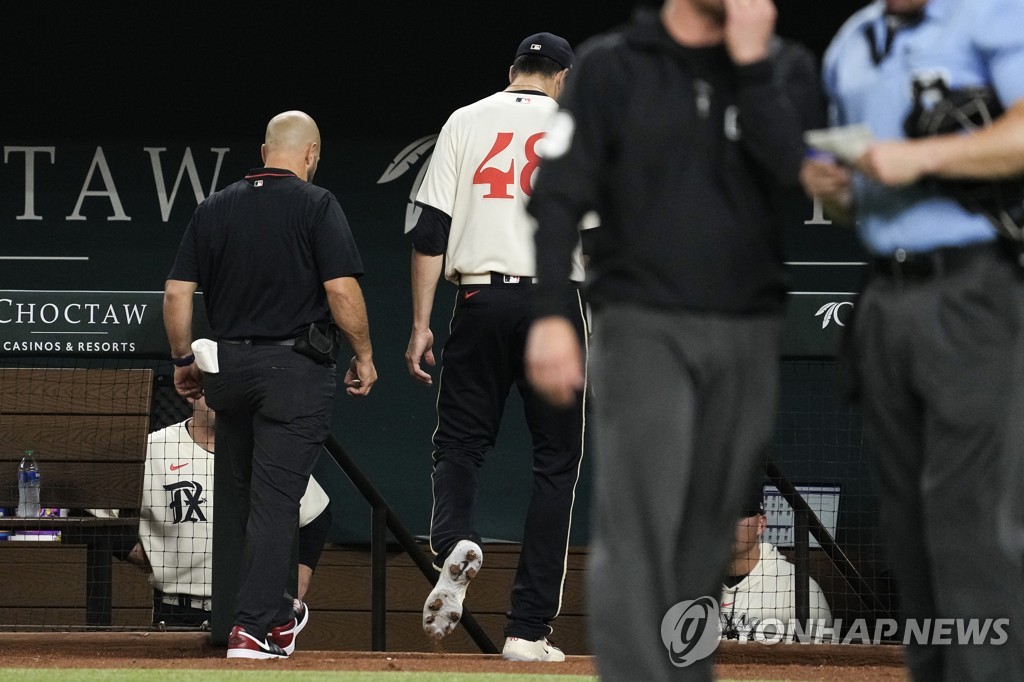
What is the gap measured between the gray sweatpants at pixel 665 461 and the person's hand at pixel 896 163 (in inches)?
12.7

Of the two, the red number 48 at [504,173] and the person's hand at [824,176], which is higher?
the red number 48 at [504,173]

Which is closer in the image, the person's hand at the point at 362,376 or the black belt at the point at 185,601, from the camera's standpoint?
the person's hand at the point at 362,376

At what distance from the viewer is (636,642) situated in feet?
8.01

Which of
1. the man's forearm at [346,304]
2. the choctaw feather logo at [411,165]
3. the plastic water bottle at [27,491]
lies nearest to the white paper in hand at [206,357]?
the man's forearm at [346,304]

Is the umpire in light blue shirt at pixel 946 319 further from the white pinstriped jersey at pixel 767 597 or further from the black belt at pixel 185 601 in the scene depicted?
the black belt at pixel 185 601

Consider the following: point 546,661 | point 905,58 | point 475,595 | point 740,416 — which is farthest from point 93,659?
point 905,58

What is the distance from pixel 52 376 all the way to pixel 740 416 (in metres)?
4.92

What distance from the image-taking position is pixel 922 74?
8.58 ft

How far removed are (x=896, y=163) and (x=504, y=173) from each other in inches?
99.2

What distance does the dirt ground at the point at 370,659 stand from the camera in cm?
464

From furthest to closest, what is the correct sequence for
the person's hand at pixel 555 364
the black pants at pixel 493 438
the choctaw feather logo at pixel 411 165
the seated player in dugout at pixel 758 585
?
the choctaw feather logo at pixel 411 165 → the seated player in dugout at pixel 758 585 → the black pants at pixel 493 438 → the person's hand at pixel 555 364

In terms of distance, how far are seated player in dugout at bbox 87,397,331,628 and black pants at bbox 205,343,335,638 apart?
1.12 meters

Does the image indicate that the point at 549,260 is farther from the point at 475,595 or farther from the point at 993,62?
the point at 475,595

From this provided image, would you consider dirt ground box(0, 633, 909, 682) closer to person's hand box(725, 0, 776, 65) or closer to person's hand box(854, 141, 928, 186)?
person's hand box(854, 141, 928, 186)
